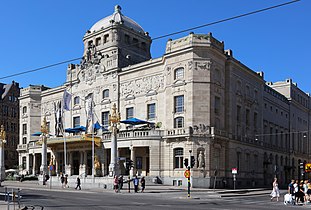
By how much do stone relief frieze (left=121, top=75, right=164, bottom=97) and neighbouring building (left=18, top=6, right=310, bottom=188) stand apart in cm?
15

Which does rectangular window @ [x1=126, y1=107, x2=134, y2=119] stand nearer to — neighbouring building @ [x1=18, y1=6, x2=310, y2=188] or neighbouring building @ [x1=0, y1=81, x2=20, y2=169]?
neighbouring building @ [x1=18, y1=6, x2=310, y2=188]

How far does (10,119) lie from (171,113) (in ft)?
214

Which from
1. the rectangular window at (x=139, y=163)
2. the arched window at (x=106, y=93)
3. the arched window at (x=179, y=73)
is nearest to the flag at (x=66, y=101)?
the rectangular window at (x=139, y=163)

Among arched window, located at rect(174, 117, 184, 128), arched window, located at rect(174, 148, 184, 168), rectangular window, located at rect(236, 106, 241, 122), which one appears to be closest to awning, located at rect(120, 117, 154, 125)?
arched window, located at rect(174, 117, 184, 128)

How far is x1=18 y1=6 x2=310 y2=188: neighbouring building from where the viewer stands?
53094 millimetres

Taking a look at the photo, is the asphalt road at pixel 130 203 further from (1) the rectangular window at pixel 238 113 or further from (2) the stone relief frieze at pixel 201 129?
(1) the rectangular window at pixel 238 113

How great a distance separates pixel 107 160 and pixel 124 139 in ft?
22.7

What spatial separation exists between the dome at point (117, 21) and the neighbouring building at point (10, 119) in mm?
42158

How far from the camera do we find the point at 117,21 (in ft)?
237

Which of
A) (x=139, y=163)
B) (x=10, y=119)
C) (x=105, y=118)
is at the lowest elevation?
(x=139, y=163)

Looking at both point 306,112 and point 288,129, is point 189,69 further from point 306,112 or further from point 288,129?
point 306,112

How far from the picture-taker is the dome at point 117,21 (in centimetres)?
7275

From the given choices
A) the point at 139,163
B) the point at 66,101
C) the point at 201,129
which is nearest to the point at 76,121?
the point at 139,163

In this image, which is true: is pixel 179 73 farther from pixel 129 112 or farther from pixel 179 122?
pixel 129 112
